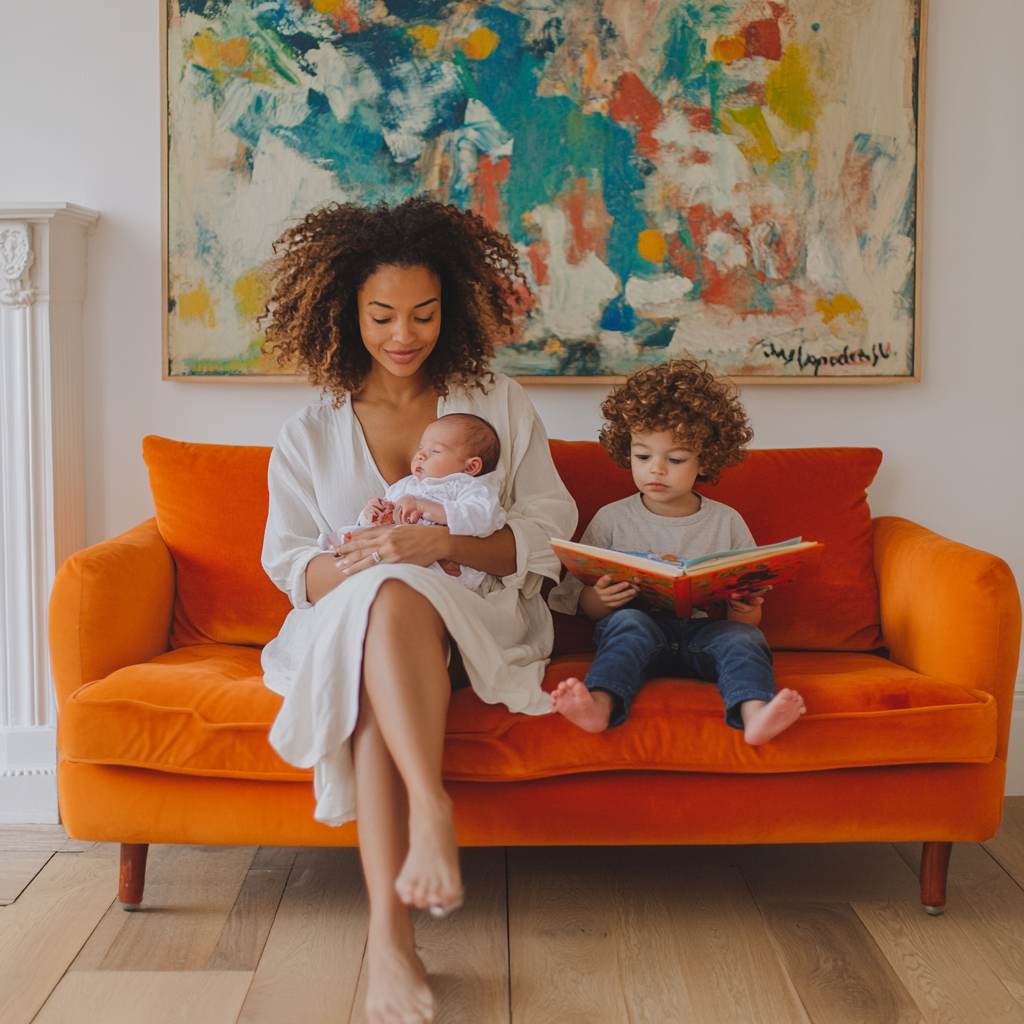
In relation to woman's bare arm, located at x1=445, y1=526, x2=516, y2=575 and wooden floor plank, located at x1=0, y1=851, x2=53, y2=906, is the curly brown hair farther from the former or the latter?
wooden floor plank, located at x1=0, y1=851, x2=53, y2=906

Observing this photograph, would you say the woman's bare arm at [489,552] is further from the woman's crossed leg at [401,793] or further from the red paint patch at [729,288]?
the red paint patch at [729,288]

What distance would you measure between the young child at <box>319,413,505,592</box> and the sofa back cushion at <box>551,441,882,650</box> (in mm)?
395

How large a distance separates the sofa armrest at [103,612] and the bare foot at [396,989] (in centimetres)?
78

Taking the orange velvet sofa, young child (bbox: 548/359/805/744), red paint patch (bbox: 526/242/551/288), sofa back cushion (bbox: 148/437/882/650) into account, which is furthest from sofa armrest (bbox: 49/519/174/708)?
red paint patch (bbox: 526/242/551/288)

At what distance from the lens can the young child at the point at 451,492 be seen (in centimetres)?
176

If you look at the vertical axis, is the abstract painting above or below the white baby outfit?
above

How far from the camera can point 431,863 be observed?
4.25 ft

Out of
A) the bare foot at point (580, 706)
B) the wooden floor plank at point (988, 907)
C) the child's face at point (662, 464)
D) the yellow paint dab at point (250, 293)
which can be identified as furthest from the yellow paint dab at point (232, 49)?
the wooden floor plank at point (988, 907)

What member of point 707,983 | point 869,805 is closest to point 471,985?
point 707,983

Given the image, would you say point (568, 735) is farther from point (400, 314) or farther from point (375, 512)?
point (400, 314)

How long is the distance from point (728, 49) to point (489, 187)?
690 millimetres

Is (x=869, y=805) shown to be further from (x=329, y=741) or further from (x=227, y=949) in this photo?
(x=227, y=949)

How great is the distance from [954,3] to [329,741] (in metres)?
2.35

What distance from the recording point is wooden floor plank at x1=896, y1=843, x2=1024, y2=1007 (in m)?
1.58
